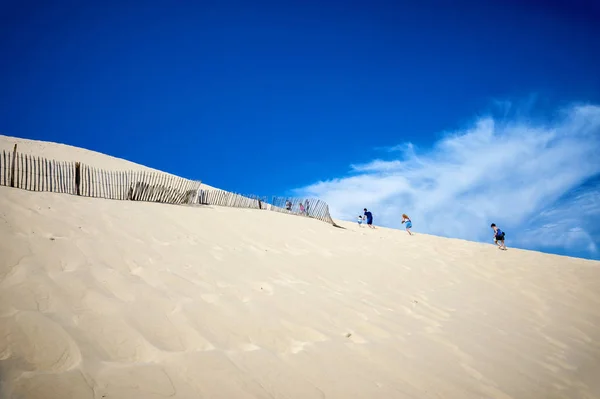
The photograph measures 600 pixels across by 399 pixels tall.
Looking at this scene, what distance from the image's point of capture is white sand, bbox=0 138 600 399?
6.58 feet

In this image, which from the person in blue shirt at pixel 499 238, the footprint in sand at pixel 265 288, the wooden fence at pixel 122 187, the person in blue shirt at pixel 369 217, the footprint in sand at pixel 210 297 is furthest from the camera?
the person in blue shirt at pixel 369 217

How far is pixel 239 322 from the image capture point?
2939 millimetres

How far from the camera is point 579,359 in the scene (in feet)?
12.4

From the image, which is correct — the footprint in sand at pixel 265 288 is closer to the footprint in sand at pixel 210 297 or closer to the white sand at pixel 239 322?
the white sand at pixel 239 322

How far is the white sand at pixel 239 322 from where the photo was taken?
2006 mm

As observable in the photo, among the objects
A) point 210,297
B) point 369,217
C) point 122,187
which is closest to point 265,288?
point 210,297

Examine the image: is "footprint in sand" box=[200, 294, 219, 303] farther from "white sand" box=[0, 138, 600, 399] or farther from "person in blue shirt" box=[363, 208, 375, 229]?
"person in blue shirt" box=[363, 208, 375, 229]

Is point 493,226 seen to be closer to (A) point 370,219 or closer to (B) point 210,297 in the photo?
(A) point 370,219

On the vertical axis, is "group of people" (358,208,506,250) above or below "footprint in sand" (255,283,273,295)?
A: above

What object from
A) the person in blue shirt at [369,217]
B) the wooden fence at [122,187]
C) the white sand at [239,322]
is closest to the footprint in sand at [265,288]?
the white sand at [239,322]

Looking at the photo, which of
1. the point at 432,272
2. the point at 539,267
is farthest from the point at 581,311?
the point at 539,267

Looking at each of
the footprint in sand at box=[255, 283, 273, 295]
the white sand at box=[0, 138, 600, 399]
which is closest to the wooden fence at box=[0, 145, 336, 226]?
the white sand at box=[0, 138, 600, 399]

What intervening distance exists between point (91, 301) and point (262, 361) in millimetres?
1643

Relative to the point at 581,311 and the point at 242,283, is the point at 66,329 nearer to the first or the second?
the point at 242,283
